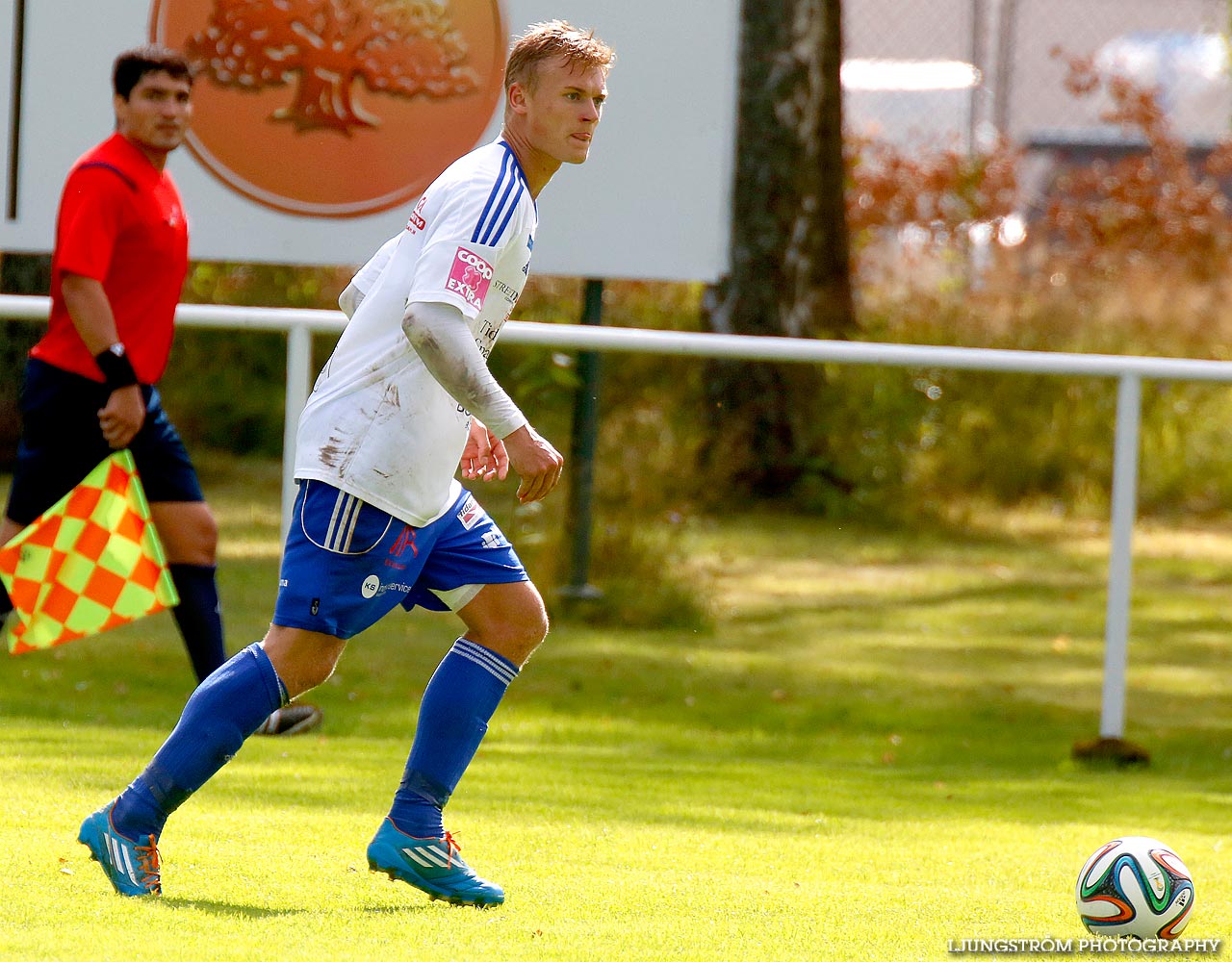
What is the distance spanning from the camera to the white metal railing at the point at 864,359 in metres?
6.63

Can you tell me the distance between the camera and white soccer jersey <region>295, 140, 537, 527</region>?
3.98 meters

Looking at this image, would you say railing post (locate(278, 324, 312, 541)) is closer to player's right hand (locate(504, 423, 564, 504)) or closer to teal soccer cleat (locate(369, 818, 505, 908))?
teal soccer cleat (locate(369, 818, 505, 908))

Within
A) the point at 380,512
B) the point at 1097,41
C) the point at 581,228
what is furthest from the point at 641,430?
the point at 1097,41

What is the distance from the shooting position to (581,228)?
8.37m

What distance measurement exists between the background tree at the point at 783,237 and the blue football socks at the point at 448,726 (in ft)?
22.4

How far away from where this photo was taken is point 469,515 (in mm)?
4305

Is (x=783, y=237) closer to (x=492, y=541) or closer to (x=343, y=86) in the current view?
(x=343, y=86)

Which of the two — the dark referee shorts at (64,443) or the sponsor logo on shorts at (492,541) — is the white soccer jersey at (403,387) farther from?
the dark referee shorts at (64,443)

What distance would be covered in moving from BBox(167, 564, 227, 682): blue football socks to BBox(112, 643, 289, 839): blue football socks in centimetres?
208

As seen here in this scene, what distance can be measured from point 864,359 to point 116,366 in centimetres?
261

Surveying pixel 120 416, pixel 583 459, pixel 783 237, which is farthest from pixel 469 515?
pixel 783 237

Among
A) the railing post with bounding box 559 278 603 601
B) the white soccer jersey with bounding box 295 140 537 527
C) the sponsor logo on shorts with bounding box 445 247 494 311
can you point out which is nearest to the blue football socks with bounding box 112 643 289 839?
the white soccer jersey with bounding box 295 140 537 527

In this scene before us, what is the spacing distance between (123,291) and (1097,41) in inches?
584

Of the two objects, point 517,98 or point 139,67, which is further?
point 139,67
